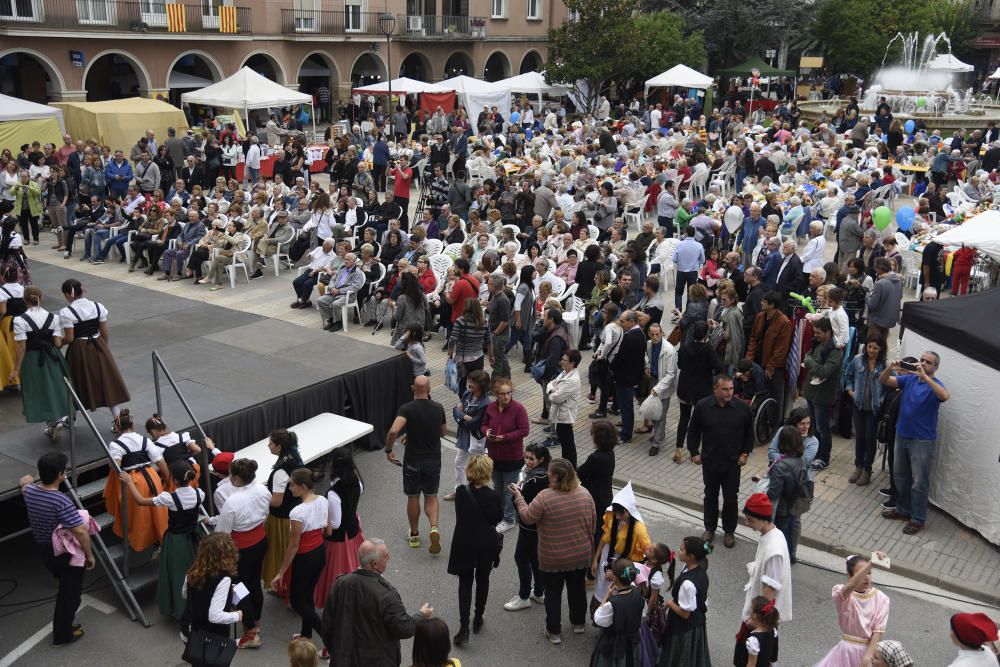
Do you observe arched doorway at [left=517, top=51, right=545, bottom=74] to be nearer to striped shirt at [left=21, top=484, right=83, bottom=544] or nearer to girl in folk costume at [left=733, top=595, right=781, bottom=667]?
striped shirt at [left=21, top=484, right=83, bottom=544]

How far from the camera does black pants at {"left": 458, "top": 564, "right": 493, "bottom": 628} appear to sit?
6.19m

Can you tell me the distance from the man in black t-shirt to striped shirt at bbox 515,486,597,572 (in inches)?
58.4

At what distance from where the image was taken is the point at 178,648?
633 centimetres

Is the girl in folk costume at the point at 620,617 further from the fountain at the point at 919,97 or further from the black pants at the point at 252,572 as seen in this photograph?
the fountain at the point at 919,97

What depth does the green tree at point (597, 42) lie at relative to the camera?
32.8 m

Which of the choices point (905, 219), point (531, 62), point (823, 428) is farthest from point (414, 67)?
point (823, 428)

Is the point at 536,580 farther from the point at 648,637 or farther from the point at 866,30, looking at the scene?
the point at 866,30

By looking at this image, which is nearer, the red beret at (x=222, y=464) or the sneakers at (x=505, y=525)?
the red beret at (x=222, y=464)

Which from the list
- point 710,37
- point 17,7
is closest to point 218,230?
point 17,7

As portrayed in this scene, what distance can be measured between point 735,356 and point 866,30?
39239mm

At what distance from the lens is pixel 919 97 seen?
107 feet

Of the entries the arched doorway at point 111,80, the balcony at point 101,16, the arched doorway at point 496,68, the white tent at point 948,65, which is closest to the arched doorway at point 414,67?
the arched doorway at point 496,68

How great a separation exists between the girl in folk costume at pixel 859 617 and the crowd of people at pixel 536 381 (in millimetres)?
16

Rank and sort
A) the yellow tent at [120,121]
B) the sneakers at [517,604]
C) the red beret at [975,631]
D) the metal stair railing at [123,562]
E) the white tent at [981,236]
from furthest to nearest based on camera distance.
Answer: the yellow tent at [120,121] → the white tent at [981,236] → the sneakers at [517,604] → the metal stair railing at [123,562] → the red beret at [975,631]
